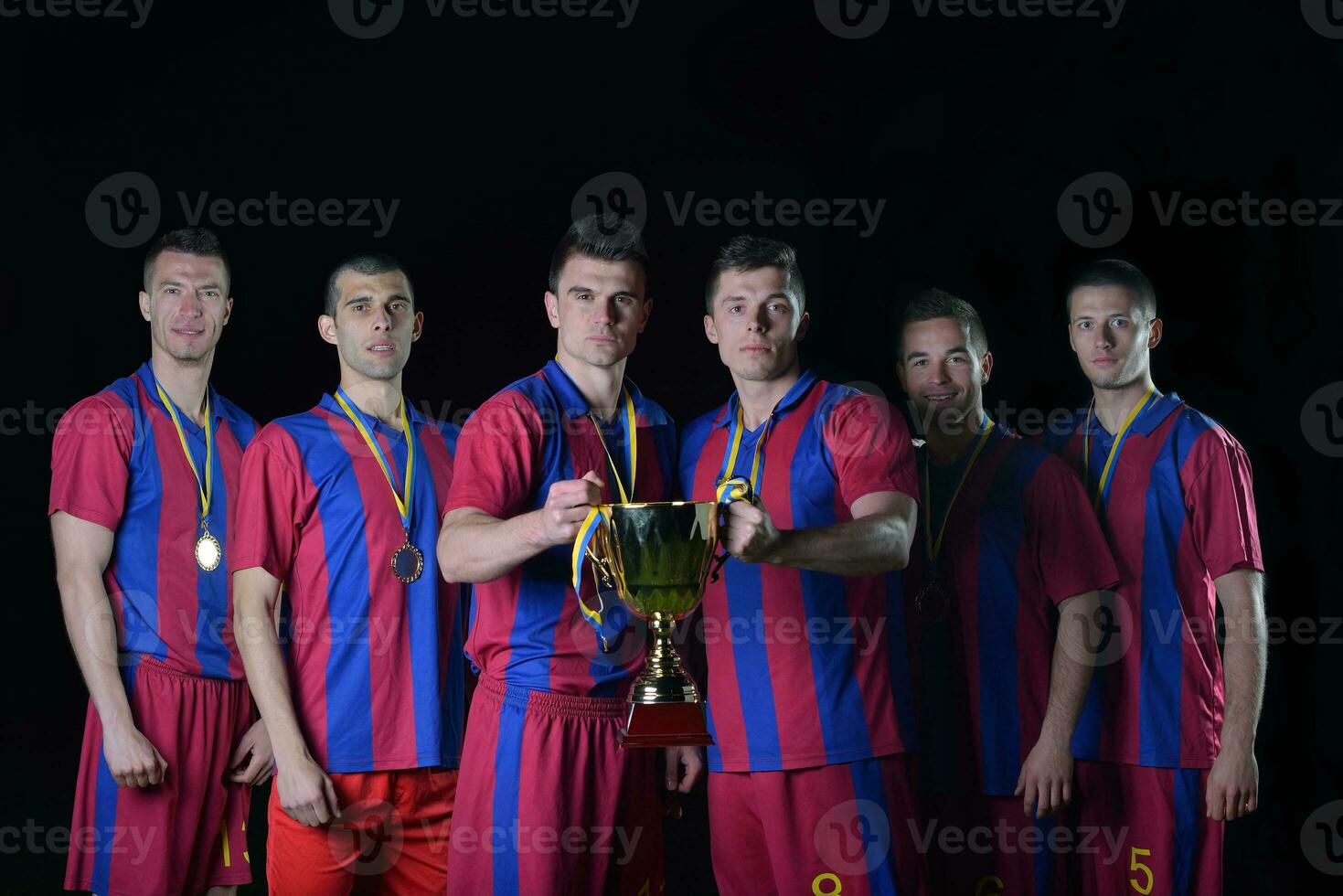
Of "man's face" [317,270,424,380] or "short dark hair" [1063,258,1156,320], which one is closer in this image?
"man's face" [317,270,424,380]

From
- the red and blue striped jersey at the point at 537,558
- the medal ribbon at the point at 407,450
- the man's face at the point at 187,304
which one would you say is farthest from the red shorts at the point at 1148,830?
the man's face at the point at 187,304

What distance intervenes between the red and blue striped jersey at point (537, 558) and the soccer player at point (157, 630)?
800 millimetres

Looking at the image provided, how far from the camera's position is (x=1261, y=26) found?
4102 millimetres

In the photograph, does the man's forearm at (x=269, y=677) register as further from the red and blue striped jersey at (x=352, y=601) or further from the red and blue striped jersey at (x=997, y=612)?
the red and blue striped jersey at (x=997, y=612)

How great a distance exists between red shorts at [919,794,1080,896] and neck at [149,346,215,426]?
1.97m

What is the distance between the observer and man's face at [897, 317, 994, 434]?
3145 millimetres

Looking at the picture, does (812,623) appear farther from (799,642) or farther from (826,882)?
(826,882)

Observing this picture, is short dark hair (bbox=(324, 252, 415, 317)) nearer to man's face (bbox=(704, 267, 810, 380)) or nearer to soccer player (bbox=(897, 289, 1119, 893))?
man's face (bbox=(704, 267, 810, 380))

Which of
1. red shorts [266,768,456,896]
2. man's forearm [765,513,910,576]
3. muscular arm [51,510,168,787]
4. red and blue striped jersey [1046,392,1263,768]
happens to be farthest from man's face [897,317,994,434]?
muscular arm [51,510,168,787]

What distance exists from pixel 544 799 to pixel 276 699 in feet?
2.22

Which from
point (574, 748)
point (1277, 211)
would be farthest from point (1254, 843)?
point (574, 748)

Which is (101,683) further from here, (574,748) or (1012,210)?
(1012,210)

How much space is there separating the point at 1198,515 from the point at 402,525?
1.82 metres

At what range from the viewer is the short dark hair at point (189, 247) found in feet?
10.4
